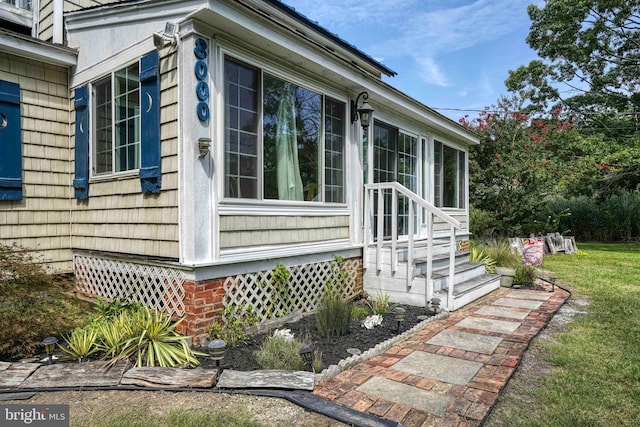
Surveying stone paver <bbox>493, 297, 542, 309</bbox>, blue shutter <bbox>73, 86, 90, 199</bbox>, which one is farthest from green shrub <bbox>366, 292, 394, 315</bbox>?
blue shutter <bbox>73, 86, 90, 199</bbox>

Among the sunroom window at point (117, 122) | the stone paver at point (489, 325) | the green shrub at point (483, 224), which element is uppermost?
the sunroom window at point (117, 122)

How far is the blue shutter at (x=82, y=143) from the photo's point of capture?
5.14 metres

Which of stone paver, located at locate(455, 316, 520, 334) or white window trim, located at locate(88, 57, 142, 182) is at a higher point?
white window trim, located at locate(88, 57, 142, 182)

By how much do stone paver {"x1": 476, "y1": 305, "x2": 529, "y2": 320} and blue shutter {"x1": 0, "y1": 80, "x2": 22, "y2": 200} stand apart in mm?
6209

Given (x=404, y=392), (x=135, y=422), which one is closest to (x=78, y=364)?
(x=135, y=422)

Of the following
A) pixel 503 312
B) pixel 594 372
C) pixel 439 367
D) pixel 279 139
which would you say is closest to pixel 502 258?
pixel 503 312

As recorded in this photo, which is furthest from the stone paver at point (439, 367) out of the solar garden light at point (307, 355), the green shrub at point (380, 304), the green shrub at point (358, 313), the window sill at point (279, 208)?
the window sill at point (279, 208)

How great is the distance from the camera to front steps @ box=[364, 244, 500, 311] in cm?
551

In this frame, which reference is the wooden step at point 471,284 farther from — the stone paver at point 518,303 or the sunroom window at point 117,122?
the sunroom window at point 117,122

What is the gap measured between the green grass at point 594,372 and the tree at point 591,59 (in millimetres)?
11590

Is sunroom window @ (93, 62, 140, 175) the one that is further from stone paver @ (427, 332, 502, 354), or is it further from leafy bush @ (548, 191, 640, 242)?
leafy bush @ (548, 191, 640, 242)

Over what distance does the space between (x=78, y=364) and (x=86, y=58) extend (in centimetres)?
399

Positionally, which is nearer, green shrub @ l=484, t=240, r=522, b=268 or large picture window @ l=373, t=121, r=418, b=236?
large picture window @ l=373, t=121, r=418, b=236

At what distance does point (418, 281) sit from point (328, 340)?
194 centimetres
